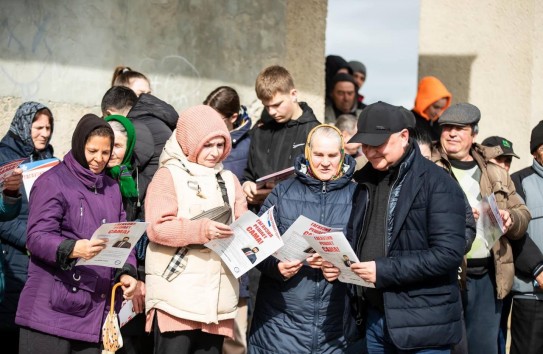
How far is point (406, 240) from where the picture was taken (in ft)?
16.5

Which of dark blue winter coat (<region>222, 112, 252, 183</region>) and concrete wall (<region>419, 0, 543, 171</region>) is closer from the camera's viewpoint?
dark blue winter coat (<region>222, 112, 252, 183</region>)

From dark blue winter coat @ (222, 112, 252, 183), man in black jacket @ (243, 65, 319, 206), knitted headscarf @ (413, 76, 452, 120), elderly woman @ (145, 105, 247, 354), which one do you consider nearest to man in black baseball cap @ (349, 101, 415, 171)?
elderly woman @ (145, 105, 247, 354)

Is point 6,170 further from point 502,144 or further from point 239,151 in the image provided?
point 502,144

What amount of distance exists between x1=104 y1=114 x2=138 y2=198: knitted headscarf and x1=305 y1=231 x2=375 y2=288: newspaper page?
4.24ft

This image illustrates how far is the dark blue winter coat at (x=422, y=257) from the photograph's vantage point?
4918mm

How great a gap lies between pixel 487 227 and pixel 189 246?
211cm

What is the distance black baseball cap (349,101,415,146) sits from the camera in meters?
5.04

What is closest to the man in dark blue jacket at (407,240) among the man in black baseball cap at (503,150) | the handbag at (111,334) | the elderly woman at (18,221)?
the handbag at (111,334)

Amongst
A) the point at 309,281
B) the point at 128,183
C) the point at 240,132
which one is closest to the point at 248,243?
the point at 309,281

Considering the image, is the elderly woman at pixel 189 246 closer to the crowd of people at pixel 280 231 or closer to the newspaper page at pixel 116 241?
the crowd of people at pixel 280 231

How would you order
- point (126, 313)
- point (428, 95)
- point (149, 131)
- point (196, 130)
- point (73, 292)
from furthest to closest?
1. point (428, 95)
2. point (149, 131)
3. point (126, 313)
4. point (196, 130)
5. point (73, 292)

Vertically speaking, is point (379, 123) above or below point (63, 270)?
above

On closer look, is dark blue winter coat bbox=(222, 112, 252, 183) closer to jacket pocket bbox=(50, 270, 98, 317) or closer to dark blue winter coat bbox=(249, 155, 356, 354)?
dark blue winter coat bbox=(249, 155, 356, 354)

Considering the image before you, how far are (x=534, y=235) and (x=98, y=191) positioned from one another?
324 cm
